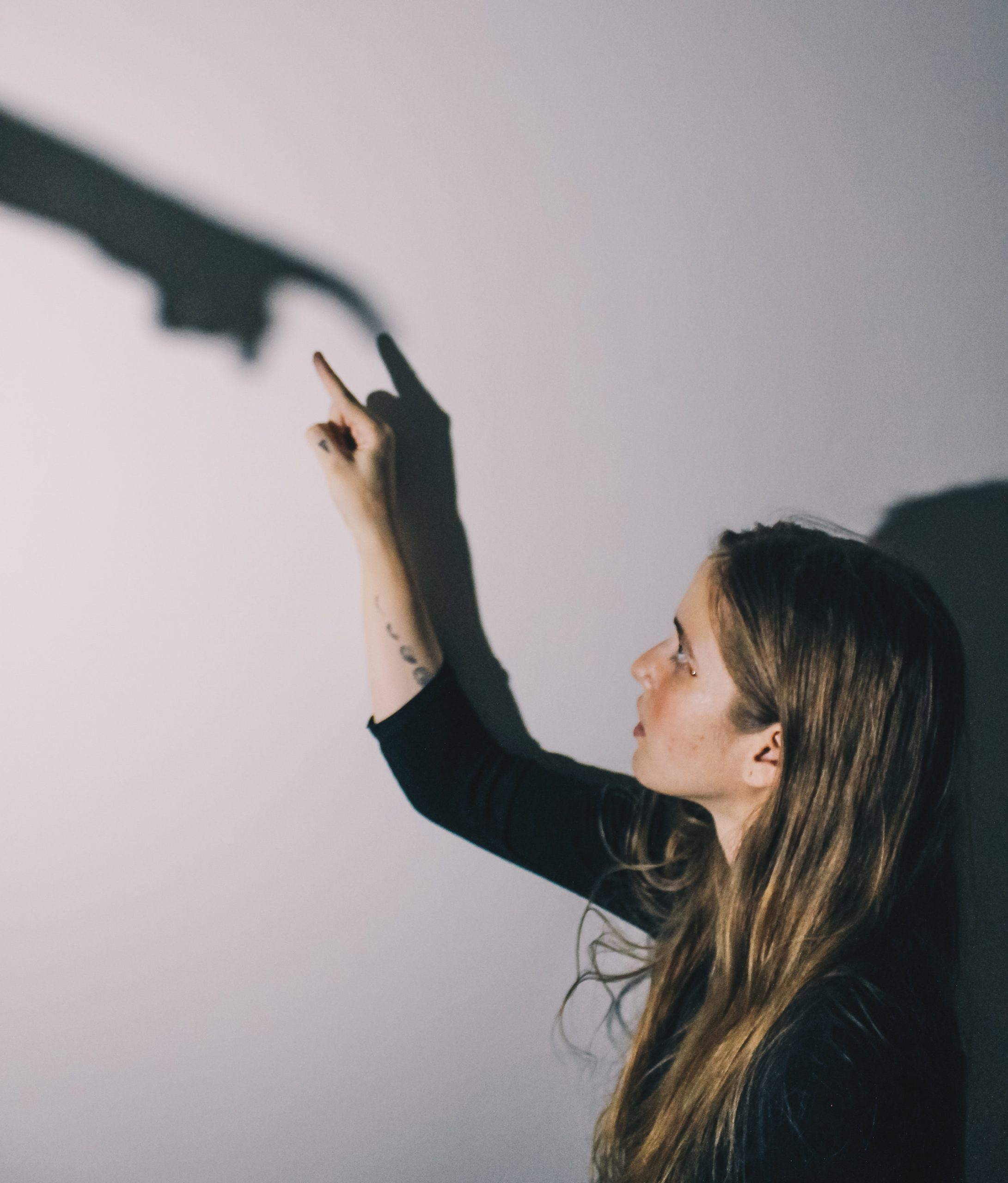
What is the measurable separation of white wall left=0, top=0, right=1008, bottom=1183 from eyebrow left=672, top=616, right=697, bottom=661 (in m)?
0.10

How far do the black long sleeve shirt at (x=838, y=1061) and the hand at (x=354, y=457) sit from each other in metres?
0.22

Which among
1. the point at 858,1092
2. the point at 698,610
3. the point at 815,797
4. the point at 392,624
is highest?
the point at 392,624

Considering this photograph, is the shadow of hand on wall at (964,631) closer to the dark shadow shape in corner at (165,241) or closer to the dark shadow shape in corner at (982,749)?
the dark shadow shape in corner at (982,749)

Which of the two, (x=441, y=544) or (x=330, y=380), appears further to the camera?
(x=441, y=544)

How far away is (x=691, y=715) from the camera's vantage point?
77cm

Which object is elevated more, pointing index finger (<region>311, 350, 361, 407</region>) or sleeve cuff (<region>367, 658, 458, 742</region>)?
pointing index finger (<region>311, 350, 361, 407</region>)

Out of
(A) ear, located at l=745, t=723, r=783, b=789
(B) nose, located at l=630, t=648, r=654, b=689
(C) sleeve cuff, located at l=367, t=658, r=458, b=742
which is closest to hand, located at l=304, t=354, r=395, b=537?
(C) sleeve cuff, located at l=367, t=658, r=458, b=742

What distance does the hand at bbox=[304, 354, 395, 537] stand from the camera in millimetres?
748

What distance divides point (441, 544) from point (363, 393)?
0.66ft

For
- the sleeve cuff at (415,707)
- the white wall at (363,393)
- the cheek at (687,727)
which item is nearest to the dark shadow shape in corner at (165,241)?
the white wall at (363,393)

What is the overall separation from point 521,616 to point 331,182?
0.55 m

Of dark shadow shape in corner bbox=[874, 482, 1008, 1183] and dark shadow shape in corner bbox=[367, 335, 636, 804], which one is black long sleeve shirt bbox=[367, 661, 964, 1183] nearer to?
dark shadow shape in corner bbox=[367, 335, 636, 804]

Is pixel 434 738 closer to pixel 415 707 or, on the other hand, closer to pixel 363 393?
pixel 415 707

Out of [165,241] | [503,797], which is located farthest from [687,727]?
[165,241]
